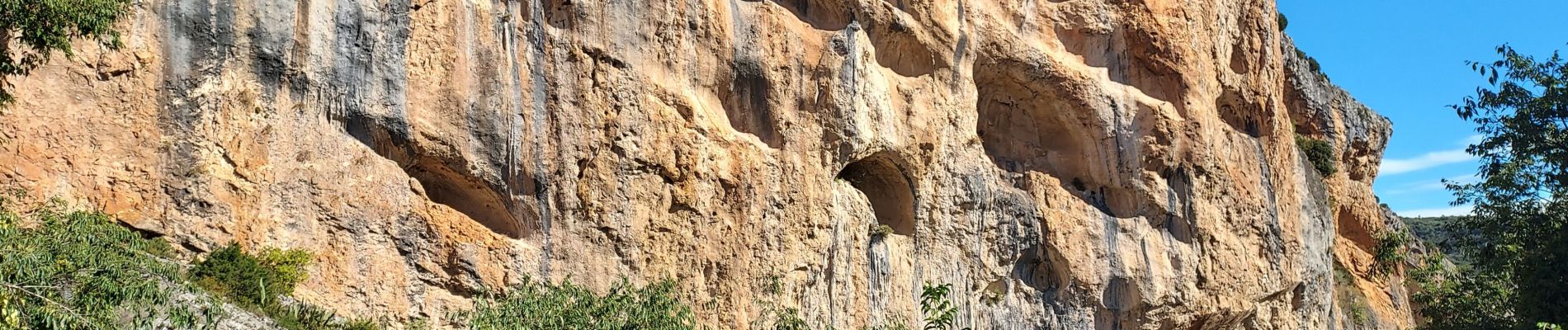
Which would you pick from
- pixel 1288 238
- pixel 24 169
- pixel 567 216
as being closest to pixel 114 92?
pixel 24 169

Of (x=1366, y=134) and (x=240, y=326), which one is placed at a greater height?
(x=1366, y=134)

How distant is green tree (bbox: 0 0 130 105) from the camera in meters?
10.9

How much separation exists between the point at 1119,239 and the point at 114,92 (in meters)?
15.6

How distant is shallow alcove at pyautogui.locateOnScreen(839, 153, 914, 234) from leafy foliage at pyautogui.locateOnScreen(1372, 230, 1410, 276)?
18.1 m

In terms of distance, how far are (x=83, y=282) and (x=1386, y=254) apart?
100 ft

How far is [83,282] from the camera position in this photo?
930 cm

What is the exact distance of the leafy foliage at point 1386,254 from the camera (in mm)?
31875

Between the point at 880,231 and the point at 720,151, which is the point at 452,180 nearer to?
the point at 720,151

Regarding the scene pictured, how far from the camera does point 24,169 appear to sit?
1291 centimetres

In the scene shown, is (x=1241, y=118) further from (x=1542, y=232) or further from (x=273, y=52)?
(x=273, y=52)

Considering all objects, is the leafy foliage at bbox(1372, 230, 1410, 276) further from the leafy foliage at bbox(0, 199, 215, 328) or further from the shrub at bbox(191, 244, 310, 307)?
the leafy foliage at bbox(0, 199, 215, 328)

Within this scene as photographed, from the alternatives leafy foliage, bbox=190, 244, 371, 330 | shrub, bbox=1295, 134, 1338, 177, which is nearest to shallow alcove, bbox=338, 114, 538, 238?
leafy foliage, bbox=190, 244, 371, 330

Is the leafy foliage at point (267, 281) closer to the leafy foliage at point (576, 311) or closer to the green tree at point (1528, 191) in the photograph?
the leafy foliage at point (576, 311)

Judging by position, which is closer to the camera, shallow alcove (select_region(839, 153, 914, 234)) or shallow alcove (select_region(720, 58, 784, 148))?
shallow alcove (select_region(720, 58, 784, 148))
